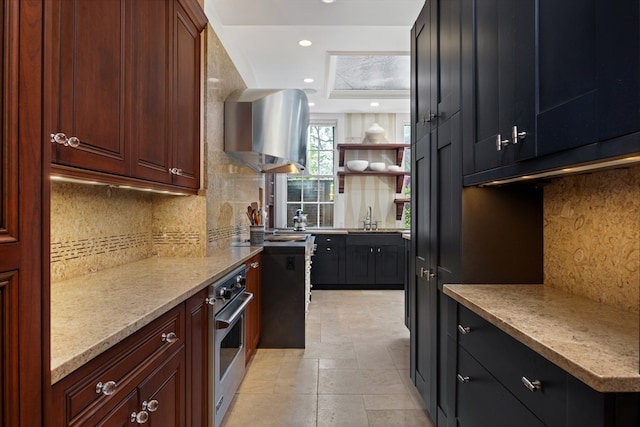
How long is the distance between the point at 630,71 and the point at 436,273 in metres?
1.33

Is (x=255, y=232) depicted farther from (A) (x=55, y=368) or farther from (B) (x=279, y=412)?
(A) (x=55, y=368)

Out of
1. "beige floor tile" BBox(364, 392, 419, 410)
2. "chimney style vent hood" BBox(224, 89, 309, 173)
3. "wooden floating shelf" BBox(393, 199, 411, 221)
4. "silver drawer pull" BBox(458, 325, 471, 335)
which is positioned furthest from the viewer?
"wooden floating shelf" BBox(393, 199, 411, 221)

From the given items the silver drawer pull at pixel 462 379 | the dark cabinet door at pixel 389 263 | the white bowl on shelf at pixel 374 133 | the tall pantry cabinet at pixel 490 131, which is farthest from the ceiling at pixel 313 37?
the silver drawer pull at pixel 462 379

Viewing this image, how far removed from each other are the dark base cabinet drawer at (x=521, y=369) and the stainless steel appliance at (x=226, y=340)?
1184 mm

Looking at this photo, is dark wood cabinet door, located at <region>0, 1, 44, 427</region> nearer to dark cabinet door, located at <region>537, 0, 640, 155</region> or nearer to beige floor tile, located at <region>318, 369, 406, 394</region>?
dark cabinet door, located at <region>537, 0, 640, 155</region>

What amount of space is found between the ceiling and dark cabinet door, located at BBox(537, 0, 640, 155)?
209 cm

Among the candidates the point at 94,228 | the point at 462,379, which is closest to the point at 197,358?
the point at 94,228

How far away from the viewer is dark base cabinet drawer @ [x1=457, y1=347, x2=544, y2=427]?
1.10 metres

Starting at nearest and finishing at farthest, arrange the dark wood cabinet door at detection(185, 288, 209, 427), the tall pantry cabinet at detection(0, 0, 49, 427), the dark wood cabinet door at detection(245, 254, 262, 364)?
the tall pantry cabinet at detection(0, 0, 49, 427) < the dark wood cabinet door at detection(185, 288, 209, 427) < the dark wood cabinet door at detection(245, 254, 262, 364)

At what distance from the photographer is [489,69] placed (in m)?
1.38

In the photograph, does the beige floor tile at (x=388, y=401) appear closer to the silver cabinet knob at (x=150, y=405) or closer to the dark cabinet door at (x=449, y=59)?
the silver cabinet knob at (x=150, y=405)

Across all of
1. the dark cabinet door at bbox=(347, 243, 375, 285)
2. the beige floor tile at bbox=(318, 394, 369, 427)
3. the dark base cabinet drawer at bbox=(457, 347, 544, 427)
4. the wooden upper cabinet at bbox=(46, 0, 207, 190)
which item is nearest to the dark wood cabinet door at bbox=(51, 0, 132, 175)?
the wooden upper cabinet at bbox=(46, 0, 207, 190)

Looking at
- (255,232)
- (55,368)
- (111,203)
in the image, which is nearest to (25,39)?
(55,368)

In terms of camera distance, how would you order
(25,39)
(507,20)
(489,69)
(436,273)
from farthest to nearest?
(436,273)
(489,69)
(507,20)
(25,39)
